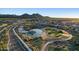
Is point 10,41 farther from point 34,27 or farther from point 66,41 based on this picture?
point 66,41

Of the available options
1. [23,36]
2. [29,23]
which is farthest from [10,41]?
[29,23]

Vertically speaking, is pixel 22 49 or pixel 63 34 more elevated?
pixel 63 34
